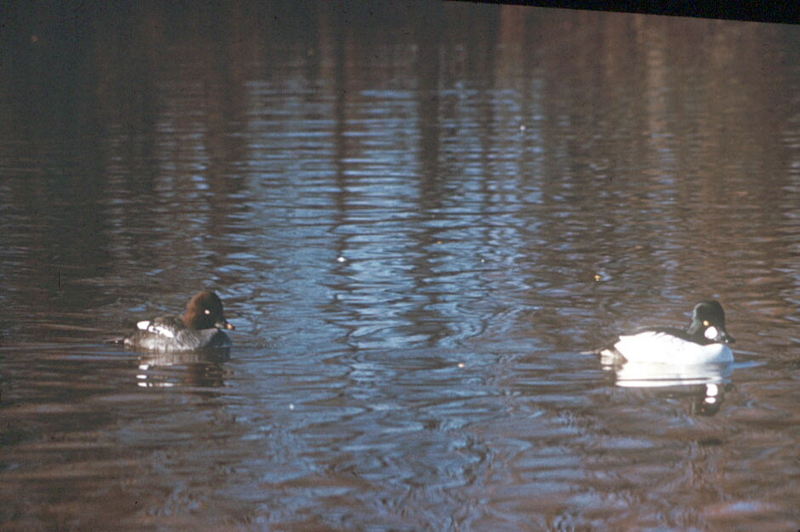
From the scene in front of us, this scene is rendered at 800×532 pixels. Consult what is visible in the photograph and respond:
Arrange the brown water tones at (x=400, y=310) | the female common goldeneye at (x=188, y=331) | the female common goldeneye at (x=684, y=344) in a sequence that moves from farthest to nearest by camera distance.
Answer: the female common goldeneye at (x=188, y=331) < the female common goldeneye at (x=684, y=344) < the brown water tones at (x=400, y=310)

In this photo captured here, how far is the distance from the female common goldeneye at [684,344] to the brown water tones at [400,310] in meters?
0.22

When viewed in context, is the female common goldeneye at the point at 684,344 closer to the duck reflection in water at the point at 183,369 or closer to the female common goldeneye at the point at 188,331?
the duck reflection in water at the point at 183,369

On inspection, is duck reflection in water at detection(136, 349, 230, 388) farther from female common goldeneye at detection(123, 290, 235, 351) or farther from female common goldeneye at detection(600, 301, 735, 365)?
female common goldeneye at detection(600, 301, 735, 365)

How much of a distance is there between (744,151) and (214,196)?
10803mm

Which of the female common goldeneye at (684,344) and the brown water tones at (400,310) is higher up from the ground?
the female common goldeneye at (684,344)

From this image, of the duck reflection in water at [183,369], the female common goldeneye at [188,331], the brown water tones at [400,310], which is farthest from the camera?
the female common goldeneye at [188,331]

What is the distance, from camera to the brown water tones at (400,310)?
1034cm

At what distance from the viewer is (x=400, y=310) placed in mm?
15961

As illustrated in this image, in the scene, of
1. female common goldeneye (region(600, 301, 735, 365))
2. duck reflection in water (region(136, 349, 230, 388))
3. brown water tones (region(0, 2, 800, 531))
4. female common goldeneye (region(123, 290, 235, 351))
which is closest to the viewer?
brown water tones (region(0, 2, 800, 531))

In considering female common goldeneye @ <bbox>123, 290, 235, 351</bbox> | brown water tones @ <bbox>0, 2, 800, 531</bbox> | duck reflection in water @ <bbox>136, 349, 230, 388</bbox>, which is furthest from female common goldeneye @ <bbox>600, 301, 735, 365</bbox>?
female common goldeneye @ <bbox>123, 290, 235, 351</bbox>

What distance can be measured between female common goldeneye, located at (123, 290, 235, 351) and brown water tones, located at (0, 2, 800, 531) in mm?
160

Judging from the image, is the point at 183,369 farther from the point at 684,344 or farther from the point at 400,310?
the point at 684,344

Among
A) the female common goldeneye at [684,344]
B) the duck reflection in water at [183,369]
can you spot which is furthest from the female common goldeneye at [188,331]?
the female common goldeneye at [684,344]

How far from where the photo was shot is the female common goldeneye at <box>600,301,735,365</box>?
535 inches
